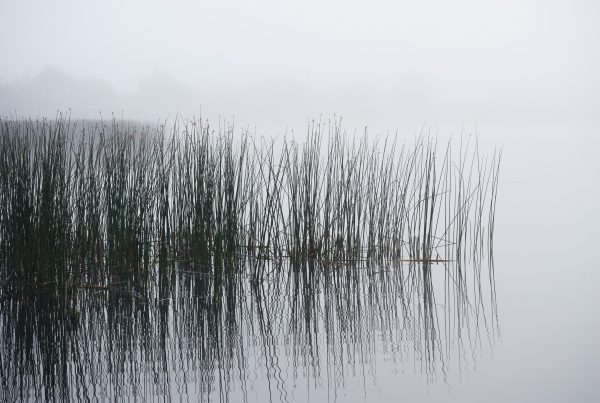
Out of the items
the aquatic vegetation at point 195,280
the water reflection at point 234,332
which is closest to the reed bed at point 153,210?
the aquatic vegetation at point 195,280

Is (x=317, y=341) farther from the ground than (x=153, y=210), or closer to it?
Answer: closer to it

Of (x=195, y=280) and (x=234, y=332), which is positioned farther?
(x=195, y=280)

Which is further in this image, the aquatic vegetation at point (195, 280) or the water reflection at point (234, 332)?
the aquatic vegetation at point (195, 280)

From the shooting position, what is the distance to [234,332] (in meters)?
2.66

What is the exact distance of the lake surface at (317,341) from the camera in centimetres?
211

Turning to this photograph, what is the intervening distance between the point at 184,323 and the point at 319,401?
0.92 m

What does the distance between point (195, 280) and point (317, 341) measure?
44.2 inches

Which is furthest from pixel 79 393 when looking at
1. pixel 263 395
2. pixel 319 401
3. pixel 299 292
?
pixel 299 292

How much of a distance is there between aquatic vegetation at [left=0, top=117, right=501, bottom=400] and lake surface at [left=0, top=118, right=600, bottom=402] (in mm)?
11

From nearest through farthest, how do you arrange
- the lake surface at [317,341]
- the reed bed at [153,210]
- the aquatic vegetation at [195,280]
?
the lake surface at [317,341] < the aquatic vegetation at [195,280] < the reed bed at [153,210]

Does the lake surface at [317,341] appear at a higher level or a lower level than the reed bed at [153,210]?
lower

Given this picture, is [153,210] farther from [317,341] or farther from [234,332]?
[317,341]

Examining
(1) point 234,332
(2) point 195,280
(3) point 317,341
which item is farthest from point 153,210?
(3) point 317,341

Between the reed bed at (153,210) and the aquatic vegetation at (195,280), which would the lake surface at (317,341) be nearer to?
the aquatic vegetation at (195,280)
